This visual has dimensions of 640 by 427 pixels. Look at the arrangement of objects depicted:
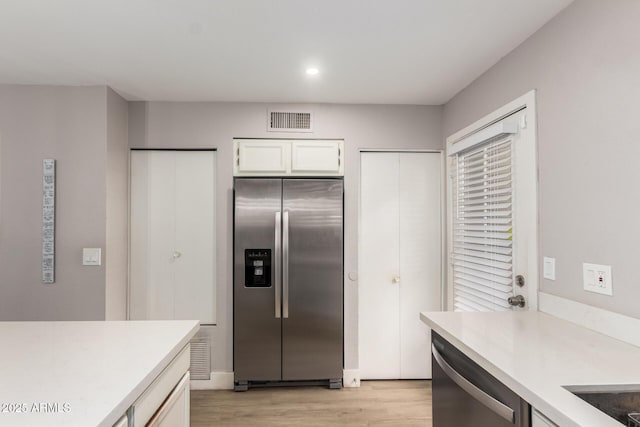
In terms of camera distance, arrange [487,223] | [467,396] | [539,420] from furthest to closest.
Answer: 1. [487,223]
2. [467,396]
3. [539,420]

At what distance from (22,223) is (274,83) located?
7.15 feet

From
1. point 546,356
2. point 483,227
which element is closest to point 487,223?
point 483,227

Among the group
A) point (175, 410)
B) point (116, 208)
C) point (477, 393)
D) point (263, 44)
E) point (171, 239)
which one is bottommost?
point (175, 410)

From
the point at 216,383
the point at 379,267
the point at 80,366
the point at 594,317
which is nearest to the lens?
the point at 80,366

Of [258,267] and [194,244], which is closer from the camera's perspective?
[258,267]

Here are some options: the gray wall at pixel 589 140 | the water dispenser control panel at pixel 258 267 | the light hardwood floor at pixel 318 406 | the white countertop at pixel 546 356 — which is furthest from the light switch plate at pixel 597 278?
the water dispenser control panel at pixel 258 267

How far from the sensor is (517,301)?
6.69 ft

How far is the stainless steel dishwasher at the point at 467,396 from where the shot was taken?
3.60 ft

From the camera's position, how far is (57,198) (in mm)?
2787

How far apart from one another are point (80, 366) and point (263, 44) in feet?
6.01

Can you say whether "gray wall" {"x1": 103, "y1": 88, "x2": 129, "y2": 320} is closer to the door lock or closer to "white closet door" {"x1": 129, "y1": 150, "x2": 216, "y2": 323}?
"white closet door" {"x1": 129, "y1": 150, "x2": 216, "y2": 323}

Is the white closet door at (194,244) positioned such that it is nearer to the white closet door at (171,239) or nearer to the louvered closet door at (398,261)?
the white closet door at (171,239)

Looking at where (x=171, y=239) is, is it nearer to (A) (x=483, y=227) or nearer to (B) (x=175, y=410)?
(B) (x=175, y=410)

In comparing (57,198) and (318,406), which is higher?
(57,198)
